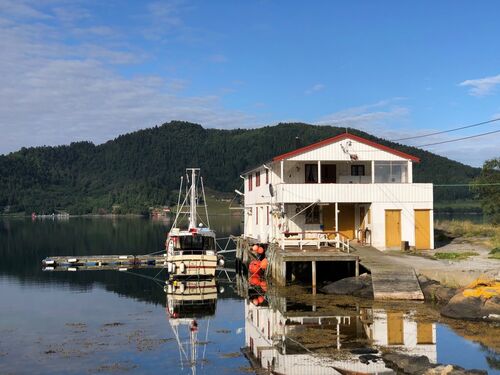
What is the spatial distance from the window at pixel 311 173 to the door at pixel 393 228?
5.19 metres

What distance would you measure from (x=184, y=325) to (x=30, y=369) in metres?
8.37

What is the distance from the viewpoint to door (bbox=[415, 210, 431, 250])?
3853cm

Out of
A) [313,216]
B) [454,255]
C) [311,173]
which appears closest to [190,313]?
[313,216]

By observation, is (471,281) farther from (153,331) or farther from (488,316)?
(153,331)

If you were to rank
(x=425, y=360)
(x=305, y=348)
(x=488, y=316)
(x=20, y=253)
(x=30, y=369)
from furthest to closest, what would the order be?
(x=20, y=253) < (x=488, y=316) < (x=305, y=348) < (x=30, y=369) < (x=425, y=360)

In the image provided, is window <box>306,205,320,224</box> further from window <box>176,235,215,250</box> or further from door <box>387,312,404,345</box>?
door <box>387,312,404,345</box>

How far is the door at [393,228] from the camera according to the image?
125ft

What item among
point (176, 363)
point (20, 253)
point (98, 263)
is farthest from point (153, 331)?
point (20, 253)

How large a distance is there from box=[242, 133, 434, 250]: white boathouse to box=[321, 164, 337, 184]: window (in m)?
0.07

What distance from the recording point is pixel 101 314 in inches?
1185

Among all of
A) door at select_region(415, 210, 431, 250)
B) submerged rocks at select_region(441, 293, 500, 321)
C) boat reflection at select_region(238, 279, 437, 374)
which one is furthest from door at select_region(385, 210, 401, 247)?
submerged rocks at select_region(441, 293, 500, 321)

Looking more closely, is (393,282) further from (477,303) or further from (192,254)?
(192,254)

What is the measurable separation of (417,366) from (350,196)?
21163mm

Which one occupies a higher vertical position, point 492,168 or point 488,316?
point 492,168
